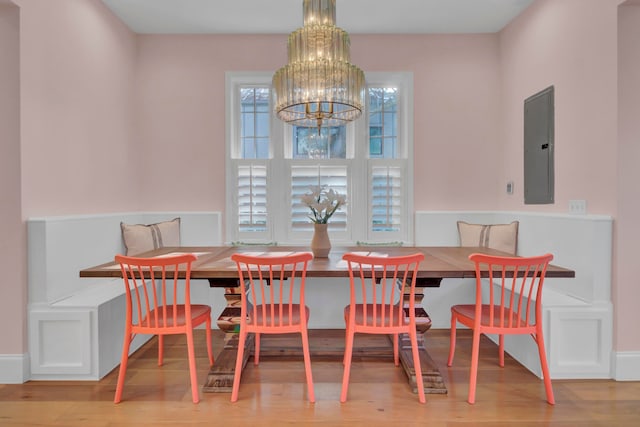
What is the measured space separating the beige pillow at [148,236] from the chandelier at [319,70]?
1.75m

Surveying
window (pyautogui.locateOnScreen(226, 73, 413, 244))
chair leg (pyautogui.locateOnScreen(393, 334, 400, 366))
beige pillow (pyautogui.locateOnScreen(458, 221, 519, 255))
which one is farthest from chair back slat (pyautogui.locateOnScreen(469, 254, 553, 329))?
window (pyautogui.locateOnScreen(226, 73, 413, 244))

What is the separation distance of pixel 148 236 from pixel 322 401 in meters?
2.07

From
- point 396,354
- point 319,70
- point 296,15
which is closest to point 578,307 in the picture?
point 396,354

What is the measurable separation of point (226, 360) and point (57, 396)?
3.21 ft

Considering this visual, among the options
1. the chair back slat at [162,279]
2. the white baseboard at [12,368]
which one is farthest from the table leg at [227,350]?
the white baseboard at [12,368]

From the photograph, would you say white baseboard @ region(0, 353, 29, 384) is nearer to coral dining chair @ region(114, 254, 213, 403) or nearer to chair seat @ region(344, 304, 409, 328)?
coral dining chair @ region(114, 254, 213, 403)

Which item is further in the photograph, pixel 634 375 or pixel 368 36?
pixel 368 36

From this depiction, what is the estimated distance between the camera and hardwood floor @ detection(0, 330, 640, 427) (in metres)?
2.00

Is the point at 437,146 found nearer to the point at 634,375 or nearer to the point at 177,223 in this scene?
the point at 634,375

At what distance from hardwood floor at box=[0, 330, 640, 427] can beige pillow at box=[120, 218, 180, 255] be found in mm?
998

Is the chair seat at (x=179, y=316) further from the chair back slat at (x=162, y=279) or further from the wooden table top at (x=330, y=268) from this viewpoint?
the wooden table top at (x=330, y=268)

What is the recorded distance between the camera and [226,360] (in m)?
2.40

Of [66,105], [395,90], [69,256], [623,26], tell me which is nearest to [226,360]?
[69,256]

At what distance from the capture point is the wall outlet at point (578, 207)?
2.61 m
